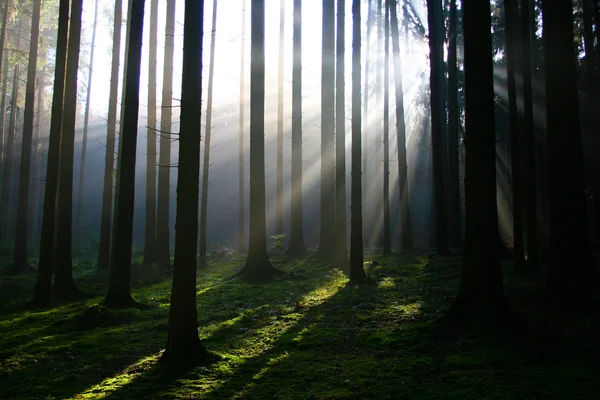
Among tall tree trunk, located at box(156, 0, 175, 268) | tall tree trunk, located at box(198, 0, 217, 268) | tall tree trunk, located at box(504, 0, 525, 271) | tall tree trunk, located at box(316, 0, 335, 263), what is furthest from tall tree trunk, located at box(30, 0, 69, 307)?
tall tree trunk, located at box(504, 0, 525, 271)

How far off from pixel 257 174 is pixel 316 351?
866 cm

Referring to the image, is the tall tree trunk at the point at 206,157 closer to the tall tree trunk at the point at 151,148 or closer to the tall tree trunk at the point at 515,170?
the tall tree trunk at the point at 151,148

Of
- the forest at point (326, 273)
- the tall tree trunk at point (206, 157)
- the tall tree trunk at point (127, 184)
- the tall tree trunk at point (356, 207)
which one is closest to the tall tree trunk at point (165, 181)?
the forest at point (326, 273)

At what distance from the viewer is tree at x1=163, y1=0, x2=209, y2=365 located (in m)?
6.59

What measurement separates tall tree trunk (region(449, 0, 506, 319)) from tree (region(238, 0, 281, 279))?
8124mm

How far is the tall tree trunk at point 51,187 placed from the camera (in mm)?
11320

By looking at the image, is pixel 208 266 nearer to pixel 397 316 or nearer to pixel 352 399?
pixel 397 316

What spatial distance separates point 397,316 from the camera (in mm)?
8781

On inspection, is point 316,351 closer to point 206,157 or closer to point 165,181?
point 165,181

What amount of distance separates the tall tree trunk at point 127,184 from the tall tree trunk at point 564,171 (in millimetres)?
9001

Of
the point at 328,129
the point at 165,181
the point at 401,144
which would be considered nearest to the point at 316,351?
the point at 328,129

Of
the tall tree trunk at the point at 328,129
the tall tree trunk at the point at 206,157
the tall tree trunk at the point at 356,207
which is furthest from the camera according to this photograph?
the tall tree trunk at the point at 206,157

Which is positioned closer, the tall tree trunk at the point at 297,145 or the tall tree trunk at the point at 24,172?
the tall tree trunk at the point at 24,172

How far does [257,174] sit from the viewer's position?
15.0 metres
